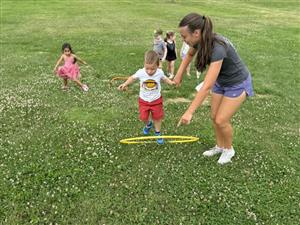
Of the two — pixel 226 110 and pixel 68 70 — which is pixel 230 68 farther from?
pixel 68 70

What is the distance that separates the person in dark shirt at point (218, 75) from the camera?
6559 mm

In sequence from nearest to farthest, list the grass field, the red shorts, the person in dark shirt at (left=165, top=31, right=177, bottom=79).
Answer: the grass field < the red shorts < the person in dark shirt at (left=165, top=31, right=177, bottom=79)

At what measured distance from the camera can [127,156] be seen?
859 centimetres

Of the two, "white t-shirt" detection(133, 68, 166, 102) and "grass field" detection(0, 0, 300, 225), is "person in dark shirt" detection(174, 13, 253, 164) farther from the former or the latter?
"grass field" detection(0, 0, 300, 225)

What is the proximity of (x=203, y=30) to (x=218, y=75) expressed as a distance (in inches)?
43.7

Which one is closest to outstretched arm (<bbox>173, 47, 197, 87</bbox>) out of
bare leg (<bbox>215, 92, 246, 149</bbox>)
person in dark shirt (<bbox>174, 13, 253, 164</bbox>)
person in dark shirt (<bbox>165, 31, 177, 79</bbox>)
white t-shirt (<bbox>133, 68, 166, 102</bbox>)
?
person in dark shirt (<bbox>174, 13, 253, 164</bbox>)

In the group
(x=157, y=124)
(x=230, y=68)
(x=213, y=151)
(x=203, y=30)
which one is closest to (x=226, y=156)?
(x=213, y=151)

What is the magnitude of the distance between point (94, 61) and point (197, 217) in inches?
473

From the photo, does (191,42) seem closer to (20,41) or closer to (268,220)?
(268,220)

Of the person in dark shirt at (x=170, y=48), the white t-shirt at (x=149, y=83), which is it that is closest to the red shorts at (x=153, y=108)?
the white t-shirt at (x=149, y=83)

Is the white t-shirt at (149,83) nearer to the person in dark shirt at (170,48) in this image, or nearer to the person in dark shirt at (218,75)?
the person in dark shirt at (218,75)

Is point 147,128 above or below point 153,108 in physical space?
below

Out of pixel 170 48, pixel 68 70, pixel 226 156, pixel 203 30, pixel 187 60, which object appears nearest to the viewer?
pixel 203 30

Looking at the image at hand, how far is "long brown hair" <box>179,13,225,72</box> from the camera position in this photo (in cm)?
648
